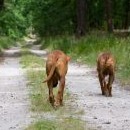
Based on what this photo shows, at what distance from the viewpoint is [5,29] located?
6631 centimetres

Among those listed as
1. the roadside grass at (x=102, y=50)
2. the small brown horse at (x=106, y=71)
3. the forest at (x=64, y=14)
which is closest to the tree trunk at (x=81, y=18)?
the roadside grass at (x=102, y=50)

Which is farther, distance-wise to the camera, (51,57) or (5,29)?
(5,29)

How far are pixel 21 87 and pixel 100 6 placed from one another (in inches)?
1646

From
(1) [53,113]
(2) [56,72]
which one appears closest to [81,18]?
(2) [56,72]

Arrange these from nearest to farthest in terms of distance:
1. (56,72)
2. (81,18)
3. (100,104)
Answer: (56,72) < (100,104) < (81,18)

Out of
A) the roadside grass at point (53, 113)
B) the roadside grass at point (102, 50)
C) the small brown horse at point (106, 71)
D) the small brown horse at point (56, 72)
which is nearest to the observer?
the roadside grass at point (53, 113)

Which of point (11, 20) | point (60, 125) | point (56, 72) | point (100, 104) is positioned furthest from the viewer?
point (11, 20)

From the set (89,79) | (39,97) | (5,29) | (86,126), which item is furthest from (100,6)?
(86,126)

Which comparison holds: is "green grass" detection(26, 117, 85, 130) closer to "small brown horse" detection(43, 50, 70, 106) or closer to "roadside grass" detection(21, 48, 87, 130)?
"roadside grass" detection(21, 48, 87, 130)

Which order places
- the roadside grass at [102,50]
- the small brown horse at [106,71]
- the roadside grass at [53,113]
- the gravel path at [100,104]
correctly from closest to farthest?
the roadside grass at [53,113], the gravel path at [100,104], the small brown horse at [106,71], the roadside grass at [102,50]

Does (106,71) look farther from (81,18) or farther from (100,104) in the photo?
(81,18)

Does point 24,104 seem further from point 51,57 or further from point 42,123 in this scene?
point 42,123

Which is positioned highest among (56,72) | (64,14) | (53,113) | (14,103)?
(56,72)

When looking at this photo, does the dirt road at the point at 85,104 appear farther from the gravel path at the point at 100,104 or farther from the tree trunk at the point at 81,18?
the tree trunk at the point at 81,18
